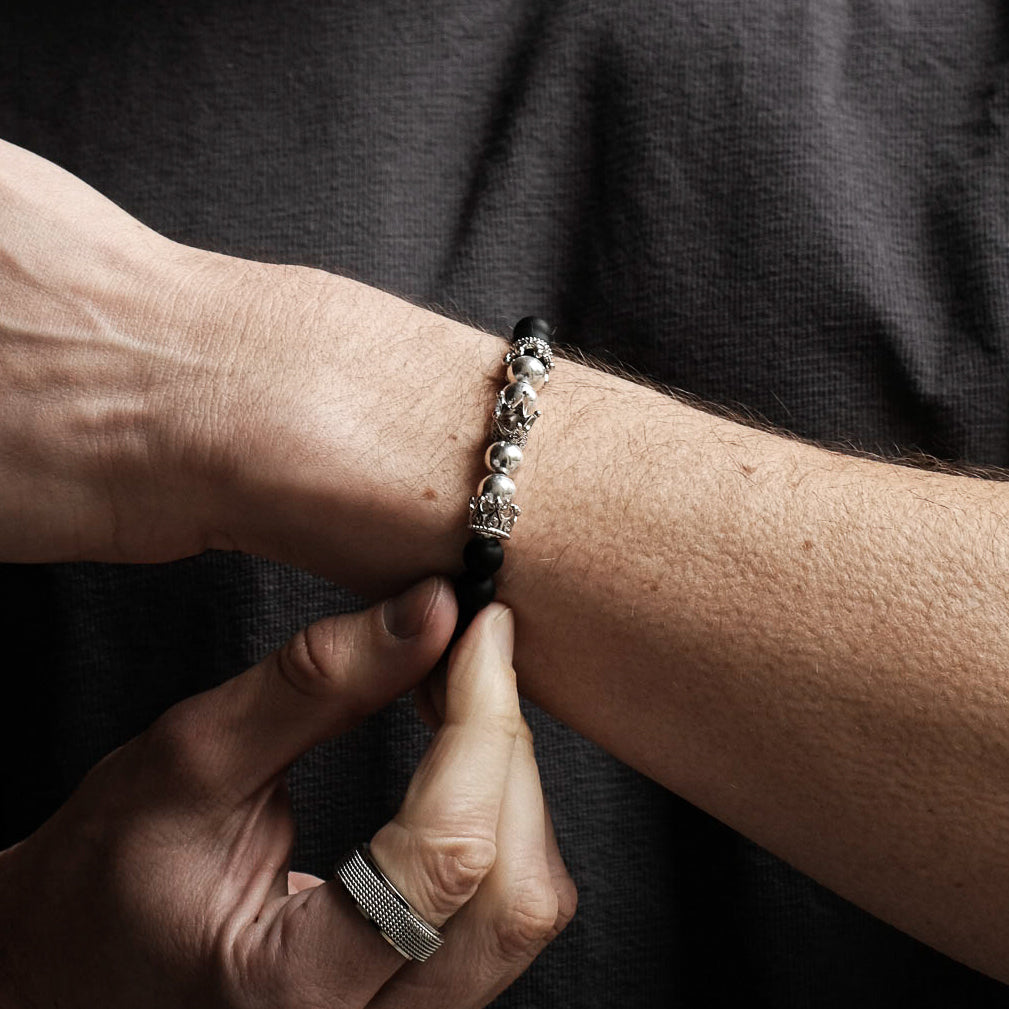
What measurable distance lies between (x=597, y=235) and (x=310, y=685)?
78cm

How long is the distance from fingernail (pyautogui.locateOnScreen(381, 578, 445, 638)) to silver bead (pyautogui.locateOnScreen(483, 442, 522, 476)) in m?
0.13

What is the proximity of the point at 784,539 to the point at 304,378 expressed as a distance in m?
0.52

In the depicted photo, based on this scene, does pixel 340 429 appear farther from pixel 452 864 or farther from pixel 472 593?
pixel 452 864

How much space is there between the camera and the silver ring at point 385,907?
35.3 inches

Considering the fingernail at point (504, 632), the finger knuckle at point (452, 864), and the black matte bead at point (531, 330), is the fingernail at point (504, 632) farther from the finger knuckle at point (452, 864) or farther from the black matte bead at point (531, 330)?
the black matte bead at point (531, 330)

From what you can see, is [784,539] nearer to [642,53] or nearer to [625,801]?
[625,801]

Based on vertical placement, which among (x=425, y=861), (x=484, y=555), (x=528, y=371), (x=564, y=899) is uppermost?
(x=528, y=371)

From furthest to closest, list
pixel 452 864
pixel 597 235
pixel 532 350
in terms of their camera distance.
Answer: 1. pixel 597 235
2. pixel 532 350
3. pixel 452 864

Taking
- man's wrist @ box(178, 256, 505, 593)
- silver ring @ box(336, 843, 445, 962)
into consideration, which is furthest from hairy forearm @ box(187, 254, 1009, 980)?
silver ring @ box(336, 843, 445, 962)

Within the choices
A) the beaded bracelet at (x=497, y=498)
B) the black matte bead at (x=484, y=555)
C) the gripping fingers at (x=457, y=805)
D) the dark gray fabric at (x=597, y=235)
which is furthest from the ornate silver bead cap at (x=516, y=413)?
the dark gray fabric at (x=597, y=235)

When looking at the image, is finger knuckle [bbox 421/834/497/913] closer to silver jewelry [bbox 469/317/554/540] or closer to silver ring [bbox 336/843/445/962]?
silver ring [bbox 336/843/445/962]

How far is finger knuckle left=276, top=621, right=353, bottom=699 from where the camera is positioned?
981 mm

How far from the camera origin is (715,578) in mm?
982

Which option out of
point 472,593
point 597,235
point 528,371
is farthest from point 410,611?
point 597,235
